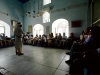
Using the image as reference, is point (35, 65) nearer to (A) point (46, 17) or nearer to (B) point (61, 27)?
(B) point (61, 27)

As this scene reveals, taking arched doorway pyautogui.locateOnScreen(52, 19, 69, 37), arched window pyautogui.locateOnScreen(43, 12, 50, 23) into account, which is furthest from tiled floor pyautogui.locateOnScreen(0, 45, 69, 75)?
arched window pyautogui.locateOnScreen(43, 12, 50, 23)

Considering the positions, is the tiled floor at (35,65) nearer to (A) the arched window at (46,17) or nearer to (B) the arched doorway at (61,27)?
(B) the arched doorway at (61,27)

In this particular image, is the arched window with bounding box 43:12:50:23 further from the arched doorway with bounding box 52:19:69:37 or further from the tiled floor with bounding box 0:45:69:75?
the tiled floor with bounding box 0:45:69:75

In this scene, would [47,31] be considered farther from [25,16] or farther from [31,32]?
[25,16]

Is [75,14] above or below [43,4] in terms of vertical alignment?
below

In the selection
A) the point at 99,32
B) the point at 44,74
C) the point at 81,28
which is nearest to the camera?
the point at 99,32

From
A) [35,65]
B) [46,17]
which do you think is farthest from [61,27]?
[35,65]

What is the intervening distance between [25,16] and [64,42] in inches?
264

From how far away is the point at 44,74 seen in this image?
1.73 m

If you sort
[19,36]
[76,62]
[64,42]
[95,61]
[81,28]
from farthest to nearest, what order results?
[81,28] → [64,42] → [19,36] → [76,62] → [95,61]

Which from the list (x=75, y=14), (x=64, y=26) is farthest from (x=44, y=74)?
(x=64, y=26)

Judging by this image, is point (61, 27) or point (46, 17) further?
point (46, 17)

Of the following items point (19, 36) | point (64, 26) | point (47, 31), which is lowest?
point (19, 36)

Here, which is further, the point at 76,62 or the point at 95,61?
the point at 76,62
